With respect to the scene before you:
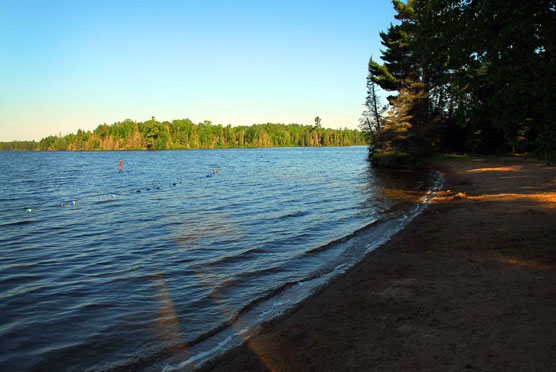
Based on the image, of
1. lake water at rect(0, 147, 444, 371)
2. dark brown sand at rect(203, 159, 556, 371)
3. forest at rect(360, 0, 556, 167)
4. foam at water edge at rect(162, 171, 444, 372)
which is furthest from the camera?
forest at rect(360, 0, 556, 167)

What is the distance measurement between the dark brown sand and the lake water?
3.05 ft

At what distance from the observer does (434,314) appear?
19.3 ft

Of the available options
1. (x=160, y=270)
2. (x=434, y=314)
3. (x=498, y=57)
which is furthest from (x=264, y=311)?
(x=498, y=57)

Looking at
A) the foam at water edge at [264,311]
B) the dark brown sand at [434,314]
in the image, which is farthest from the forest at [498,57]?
the foam at water edge at [264,311]

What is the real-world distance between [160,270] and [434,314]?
7347 mm

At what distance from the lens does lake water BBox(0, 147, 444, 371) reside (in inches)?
245

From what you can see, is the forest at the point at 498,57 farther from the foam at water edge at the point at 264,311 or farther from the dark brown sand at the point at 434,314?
the foam at water edge at the point at 264,311

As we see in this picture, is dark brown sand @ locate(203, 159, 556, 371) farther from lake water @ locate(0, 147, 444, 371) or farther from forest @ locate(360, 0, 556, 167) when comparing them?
forest @ locate(360, 0, 556, 167)

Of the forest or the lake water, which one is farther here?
the forest

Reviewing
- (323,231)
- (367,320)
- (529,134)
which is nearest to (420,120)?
(529,134)

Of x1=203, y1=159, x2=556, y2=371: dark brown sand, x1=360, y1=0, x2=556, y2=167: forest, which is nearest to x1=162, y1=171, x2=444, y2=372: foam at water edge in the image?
x1=203, y1=159, x2=556, y2=371: dark brown sand

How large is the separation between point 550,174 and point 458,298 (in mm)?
21356

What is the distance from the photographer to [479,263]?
8.12m

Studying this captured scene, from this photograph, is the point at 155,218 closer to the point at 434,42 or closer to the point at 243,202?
the point at 243,202
